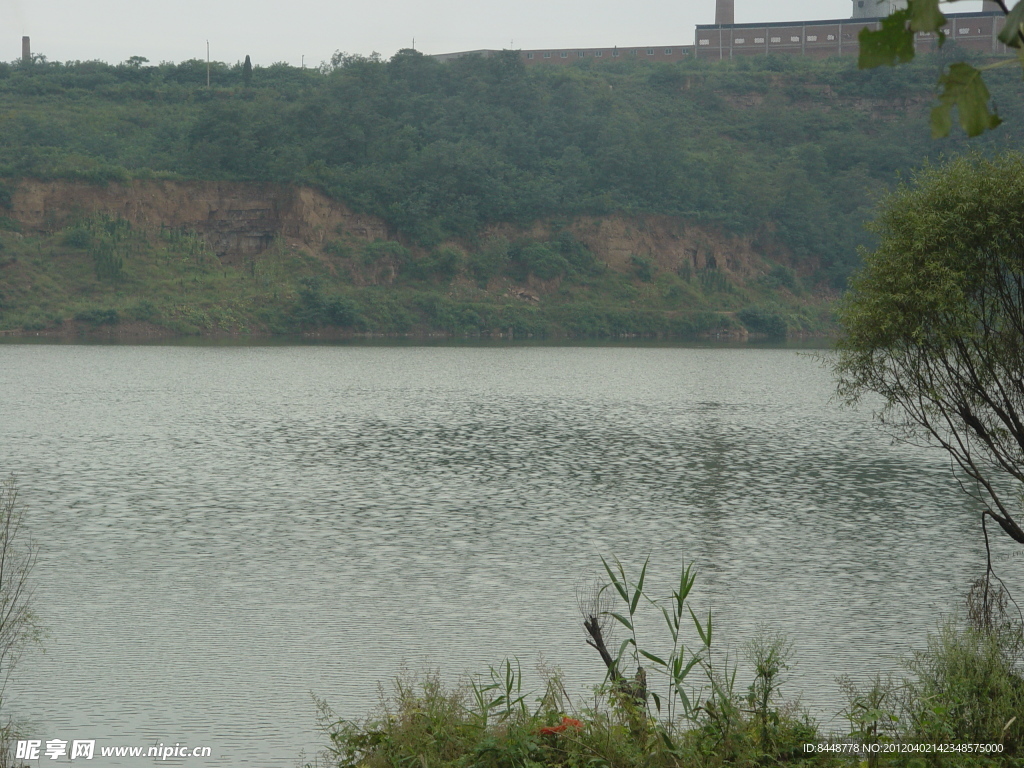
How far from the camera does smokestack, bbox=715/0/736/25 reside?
147 meters

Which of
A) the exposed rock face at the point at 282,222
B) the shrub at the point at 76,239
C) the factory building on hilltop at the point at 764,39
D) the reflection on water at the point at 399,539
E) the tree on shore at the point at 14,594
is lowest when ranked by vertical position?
the reflection on water at the point at 399,539

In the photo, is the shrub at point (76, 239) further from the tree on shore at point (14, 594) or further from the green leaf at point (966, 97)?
the green leaf at point (966, 97)

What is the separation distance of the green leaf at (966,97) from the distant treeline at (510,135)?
10025 cm

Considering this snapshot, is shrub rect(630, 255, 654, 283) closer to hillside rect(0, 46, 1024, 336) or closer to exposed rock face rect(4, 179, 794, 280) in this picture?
hillside rect(0, 46, 1024, 336)

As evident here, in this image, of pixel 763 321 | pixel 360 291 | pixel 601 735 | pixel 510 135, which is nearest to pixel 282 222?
pixel 360 291

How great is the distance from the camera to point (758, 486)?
28.8 meters

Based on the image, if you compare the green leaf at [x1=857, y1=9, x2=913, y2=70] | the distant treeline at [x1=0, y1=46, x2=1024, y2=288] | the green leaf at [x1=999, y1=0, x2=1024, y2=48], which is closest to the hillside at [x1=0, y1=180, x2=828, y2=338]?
the distant treeline at [x1=0, y1=46, x2=1024, y2=288]

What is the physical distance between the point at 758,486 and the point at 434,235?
7980cm

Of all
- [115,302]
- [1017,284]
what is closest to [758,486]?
[1017,284]

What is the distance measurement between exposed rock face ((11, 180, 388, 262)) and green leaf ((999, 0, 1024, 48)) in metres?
99.4

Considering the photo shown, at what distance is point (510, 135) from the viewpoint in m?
119

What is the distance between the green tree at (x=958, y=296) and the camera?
14.5 metres

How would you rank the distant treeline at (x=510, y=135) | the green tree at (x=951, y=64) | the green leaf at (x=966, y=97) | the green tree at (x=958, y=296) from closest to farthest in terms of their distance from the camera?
the green tree at (x=951, y=64) < the green leaf at (x=966, y=97) < the green tree at (x=958, y=296) < the distant treeline at (x=510, y=135)

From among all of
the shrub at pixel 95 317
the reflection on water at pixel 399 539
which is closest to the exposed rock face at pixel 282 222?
the shrub at pixel 95 317
